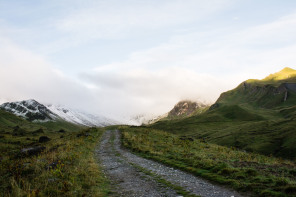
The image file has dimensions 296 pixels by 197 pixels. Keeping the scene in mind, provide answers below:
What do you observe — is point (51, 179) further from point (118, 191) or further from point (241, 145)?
point (241, 145)

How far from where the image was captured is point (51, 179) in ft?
48.5

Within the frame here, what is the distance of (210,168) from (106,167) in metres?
11.1

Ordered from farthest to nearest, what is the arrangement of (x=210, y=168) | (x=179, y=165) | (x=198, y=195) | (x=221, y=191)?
1. (x=179, y=165)
2. (x=210, y=168)
3. (x=221, y=191)
4. (x=198, y=195)

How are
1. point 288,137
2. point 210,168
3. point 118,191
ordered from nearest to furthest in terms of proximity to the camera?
point 118,191 → point 210,168 → point 288,137

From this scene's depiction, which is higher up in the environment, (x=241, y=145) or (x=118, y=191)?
(x=118, y=191)

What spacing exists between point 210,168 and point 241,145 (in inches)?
4779

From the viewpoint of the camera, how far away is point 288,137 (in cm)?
12519

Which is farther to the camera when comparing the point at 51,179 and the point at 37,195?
the point at 51,179

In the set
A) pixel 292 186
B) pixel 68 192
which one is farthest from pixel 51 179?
pixel 292 186

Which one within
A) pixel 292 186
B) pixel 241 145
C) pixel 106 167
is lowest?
pixel 241 145

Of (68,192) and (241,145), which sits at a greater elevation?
(68,192)

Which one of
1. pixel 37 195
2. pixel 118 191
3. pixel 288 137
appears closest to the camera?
pixel 37 195

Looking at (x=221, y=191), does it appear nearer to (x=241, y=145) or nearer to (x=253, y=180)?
(x=253, y=180)

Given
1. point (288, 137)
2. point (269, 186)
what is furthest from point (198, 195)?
point (288, 137)
